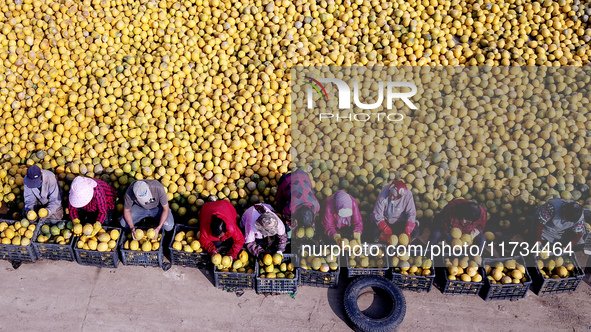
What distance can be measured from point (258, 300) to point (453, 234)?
2.97m

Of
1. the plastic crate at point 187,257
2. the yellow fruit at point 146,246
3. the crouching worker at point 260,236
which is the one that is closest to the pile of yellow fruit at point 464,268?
the crouching worker at point 260,236

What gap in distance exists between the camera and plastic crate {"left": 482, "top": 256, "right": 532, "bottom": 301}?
5.68 m

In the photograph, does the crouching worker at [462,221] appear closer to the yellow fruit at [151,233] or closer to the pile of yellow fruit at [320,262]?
the pile of yellow fruit at [320,262]

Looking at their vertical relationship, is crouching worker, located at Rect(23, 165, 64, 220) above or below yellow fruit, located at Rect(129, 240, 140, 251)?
above

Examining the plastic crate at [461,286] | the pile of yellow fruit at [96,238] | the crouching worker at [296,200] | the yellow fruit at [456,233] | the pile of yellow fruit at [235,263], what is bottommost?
the plastic crate at [461,286]

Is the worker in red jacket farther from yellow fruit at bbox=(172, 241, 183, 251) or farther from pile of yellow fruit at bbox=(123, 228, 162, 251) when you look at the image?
pile of yellow fruit at bbox=(123, 228, 162, 251)

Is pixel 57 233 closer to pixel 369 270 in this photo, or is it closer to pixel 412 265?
pixel 369 270

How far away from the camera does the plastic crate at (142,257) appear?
5906 mm

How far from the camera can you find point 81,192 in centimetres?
545

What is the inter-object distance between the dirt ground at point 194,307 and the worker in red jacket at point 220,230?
620 millimetres

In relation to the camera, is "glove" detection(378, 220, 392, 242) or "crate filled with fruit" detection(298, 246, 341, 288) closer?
"crate filled with fruit" detection(298, 246, 341, 288)

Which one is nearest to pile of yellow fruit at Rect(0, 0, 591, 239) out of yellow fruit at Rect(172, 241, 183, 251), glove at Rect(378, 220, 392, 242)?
yellow fruit at Rect(172, 241, 183, 251)

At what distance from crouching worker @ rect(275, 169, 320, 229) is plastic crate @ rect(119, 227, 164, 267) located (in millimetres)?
1897

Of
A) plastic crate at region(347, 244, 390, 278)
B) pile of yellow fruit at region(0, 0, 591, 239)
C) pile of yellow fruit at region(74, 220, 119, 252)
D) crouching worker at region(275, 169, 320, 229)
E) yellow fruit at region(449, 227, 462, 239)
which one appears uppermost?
pile of yellow fruit at region(0, 0, 591, 239)
